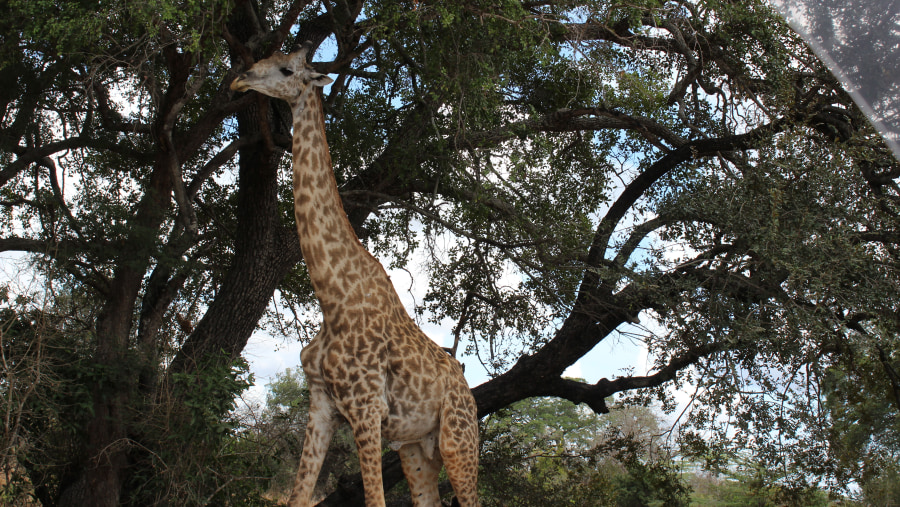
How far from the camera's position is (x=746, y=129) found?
8484 mm

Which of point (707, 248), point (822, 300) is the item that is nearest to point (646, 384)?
point (707, 248)

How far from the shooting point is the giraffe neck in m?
4.46

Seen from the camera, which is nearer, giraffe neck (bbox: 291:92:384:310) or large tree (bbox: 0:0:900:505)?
giraffe neck (bbox: 291:92:384:310)

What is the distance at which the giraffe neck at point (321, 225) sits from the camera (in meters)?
4.46

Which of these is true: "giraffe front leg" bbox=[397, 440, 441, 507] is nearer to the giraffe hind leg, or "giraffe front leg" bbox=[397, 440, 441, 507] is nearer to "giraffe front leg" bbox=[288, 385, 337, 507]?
Result: the giraffe hind leg

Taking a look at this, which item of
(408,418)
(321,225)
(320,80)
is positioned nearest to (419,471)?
(408,418)

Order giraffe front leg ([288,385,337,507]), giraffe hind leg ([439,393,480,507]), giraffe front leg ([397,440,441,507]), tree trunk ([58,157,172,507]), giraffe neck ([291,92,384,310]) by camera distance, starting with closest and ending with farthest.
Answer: giraffe front leg ([288,385,337,507])
giraffe neck ([291,92,384,310])
giraffe hind leg ([439,393,480,507])
giraffe front leg ([397,440,441,507])
tree trunk ([58,157,172,507])

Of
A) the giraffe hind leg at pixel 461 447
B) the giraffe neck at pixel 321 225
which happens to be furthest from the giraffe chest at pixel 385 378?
the giraffe neck at pixel 321 225

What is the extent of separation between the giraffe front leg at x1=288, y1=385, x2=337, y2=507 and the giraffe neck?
1.82 feet

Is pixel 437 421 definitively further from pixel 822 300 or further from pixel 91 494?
pixel 91 494

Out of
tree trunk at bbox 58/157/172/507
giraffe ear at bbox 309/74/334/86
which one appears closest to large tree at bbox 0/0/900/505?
tree trunk at bbox 58/157/172/507

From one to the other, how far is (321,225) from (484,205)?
359 cm

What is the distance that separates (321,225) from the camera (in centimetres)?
451

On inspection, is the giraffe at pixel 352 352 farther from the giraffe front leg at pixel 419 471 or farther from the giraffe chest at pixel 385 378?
the giraffe front leg at pixel 419 471
